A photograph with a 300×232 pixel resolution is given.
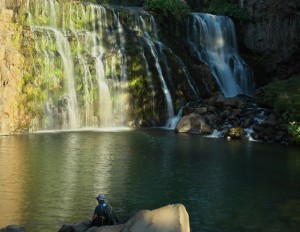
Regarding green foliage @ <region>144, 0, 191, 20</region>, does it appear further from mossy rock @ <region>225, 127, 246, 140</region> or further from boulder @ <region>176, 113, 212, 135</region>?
mossy rock @ <region>225, 127, 246, 140</region>

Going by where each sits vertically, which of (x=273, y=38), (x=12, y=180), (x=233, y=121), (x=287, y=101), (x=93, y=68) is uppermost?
(x=273, y=38)

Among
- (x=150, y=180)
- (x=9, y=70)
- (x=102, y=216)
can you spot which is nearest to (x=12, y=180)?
(x=150, y=180)

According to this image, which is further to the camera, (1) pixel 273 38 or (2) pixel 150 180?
(1) pixel 273 38

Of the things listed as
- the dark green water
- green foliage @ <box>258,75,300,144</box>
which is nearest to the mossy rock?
the dark green water

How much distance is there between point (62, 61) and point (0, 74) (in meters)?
7.09

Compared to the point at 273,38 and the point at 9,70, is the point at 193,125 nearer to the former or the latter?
the point at 9,70

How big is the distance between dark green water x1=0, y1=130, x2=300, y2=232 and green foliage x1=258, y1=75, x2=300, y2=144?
86.7 inches

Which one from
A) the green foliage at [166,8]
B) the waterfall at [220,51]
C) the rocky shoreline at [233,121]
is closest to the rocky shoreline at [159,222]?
the rocky shoreline at [233,121]

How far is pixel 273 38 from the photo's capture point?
201 feet

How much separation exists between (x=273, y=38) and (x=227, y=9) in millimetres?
7208

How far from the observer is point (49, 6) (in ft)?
171

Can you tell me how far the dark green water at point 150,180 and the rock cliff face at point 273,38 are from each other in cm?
2324

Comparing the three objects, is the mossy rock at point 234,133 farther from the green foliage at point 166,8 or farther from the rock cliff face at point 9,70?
the green foliage at point 166,8

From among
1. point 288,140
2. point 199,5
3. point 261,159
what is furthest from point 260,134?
point 199,5
